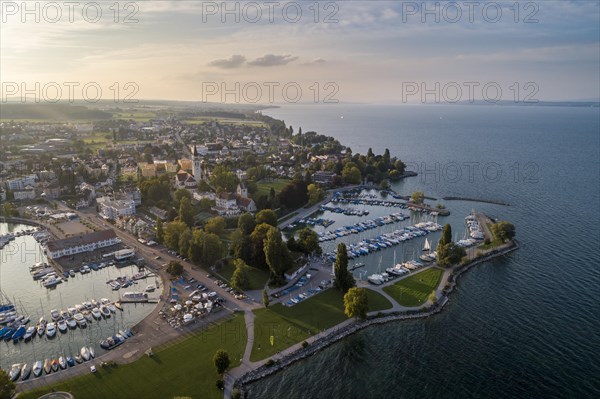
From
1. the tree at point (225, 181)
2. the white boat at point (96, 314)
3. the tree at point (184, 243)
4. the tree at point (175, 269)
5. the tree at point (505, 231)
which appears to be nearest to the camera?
the white boat at point (96, 314)

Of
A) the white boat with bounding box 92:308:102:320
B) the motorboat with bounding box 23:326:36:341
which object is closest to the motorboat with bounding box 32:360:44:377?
the motorboat with bounding box 23:326:36:341

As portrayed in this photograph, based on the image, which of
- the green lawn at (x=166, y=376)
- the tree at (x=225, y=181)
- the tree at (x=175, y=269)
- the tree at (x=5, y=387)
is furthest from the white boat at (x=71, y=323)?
the tree at (x=225, y=181)

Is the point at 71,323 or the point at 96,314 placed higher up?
the point at 96,314

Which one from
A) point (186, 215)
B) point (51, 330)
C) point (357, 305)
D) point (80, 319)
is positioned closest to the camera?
point (51, 330)

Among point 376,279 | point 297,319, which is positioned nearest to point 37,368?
point 297,319

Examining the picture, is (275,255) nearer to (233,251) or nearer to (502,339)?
(233,251)

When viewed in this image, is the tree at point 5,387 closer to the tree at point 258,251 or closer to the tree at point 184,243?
the tree at point 184,243

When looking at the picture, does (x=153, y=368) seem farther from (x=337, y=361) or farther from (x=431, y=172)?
(x=431, y=172)

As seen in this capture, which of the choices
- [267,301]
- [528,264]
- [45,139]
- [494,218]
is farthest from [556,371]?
[45,139]
